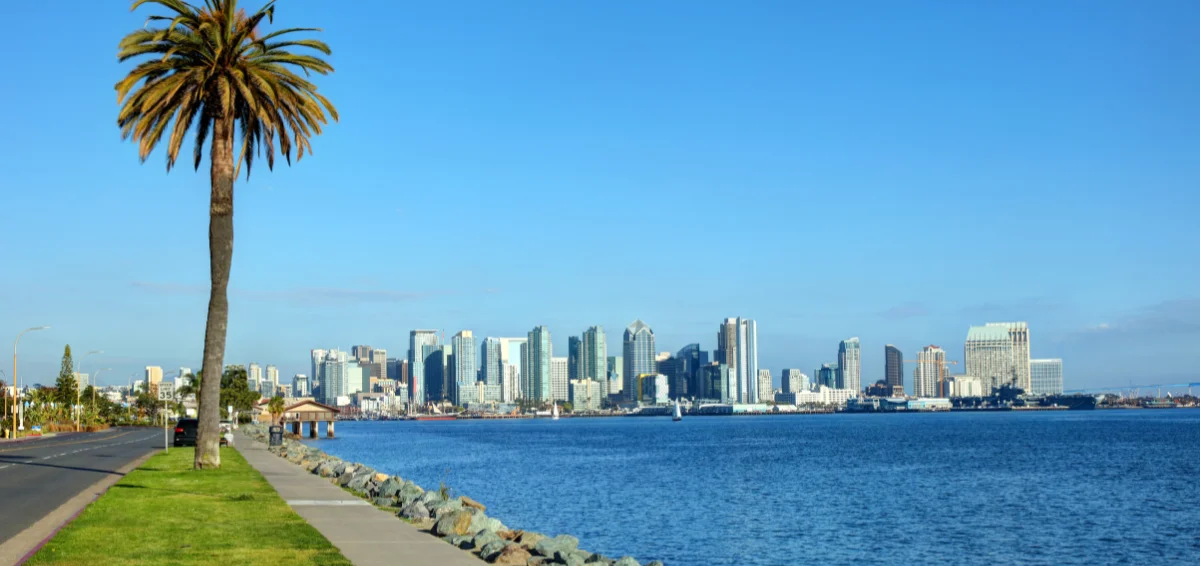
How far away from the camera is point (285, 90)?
35.2 m

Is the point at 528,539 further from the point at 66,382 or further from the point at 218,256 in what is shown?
the point at 66,382

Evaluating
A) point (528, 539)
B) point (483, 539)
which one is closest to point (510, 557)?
point (483, 539)

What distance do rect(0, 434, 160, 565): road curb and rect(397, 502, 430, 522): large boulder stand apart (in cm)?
624

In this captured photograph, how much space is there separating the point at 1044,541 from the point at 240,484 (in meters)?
23.5

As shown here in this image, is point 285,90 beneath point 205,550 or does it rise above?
above

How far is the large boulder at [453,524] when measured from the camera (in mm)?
20484

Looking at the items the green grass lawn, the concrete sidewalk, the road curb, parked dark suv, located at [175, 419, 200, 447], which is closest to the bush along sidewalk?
the concrete sidewalk

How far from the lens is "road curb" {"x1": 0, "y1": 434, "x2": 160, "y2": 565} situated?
55.1 feet

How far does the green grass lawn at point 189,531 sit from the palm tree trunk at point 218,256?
497cm

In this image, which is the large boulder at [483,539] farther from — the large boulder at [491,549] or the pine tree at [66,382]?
the pine tree at [66,382]

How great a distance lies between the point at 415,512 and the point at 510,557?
6239mm

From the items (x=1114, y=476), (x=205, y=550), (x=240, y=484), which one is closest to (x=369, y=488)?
(x=240, y=484)

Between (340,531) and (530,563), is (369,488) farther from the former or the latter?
(530,563)

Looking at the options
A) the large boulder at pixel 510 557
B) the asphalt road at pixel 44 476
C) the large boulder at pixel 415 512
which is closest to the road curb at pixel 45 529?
the asphalt road at pixel 44 476
